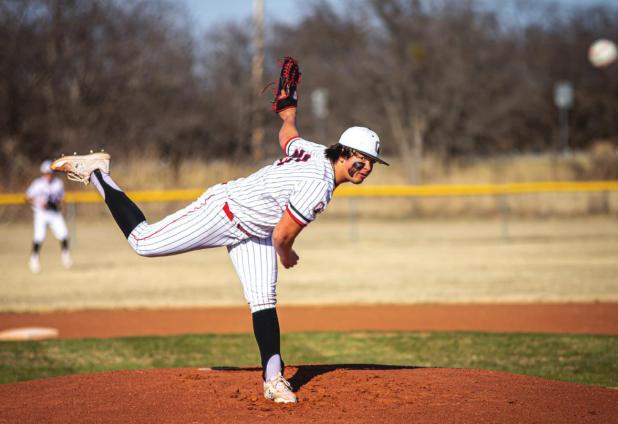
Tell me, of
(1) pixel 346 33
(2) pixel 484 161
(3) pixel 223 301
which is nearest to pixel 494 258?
(3) pixel 223 301

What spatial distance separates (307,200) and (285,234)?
0.84ft

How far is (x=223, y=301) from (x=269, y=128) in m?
28.0

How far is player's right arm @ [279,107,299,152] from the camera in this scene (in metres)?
6.00

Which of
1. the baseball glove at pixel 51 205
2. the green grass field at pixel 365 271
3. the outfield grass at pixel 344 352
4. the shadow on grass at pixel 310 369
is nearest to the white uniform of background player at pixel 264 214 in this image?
the shadow on grass at pixel 310 369

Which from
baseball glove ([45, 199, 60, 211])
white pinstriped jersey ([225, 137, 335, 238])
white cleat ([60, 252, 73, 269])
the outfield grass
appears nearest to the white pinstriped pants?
white pinstriped jersey ([225, 137, 335, 238])

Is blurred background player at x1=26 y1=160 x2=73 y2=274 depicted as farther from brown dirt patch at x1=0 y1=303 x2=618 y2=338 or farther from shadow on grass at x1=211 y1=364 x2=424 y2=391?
shadow on grass at x1=211 y1=364 x2=424 y2=391

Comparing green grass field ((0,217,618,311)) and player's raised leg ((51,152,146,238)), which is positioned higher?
player's raised leg ((51,152,146,238))

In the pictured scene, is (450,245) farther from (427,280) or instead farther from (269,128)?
(269,128)

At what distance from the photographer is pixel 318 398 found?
224 inches

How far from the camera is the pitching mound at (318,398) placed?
525 cm

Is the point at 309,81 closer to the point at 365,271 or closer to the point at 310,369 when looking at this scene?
the point at 365,271

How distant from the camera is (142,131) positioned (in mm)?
38500

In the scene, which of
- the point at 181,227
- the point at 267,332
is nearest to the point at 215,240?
the point at 181,227

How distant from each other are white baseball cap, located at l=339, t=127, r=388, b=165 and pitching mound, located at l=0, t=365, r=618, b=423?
1.65 metres
